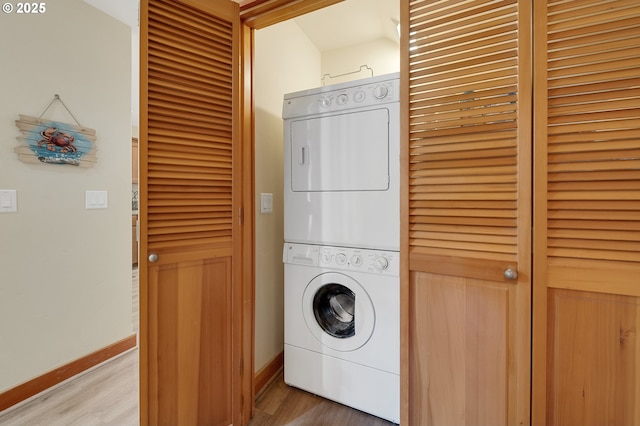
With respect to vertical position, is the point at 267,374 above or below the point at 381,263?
below

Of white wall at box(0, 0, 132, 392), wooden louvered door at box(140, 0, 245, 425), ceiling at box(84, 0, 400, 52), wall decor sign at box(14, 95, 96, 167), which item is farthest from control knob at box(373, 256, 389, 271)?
wall decor sign at box(14, 95, 96, 167)

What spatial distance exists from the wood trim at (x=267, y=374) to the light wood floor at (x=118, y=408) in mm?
36

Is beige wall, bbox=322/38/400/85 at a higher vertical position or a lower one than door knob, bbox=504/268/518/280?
higher

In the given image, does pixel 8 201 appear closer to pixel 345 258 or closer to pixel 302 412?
pixel 345 258

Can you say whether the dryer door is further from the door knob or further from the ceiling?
Result: the ceiling

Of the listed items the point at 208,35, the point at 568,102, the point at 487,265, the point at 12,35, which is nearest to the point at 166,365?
the point at 487,265

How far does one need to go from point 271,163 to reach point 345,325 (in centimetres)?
115

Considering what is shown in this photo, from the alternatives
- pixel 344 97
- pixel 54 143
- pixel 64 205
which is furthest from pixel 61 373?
pixel 344 97

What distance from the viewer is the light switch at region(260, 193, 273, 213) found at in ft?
5.95

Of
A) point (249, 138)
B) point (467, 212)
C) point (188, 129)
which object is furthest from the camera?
point (249, 138)

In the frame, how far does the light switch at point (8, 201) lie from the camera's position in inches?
61.2

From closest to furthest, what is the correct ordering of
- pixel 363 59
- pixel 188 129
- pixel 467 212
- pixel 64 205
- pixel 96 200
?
pixel 467 212, pixel 188 129, pixel 64 205, pixel 96 200, pixel 363 59

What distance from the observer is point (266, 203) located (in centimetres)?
185

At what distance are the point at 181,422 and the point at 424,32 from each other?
1931mm
